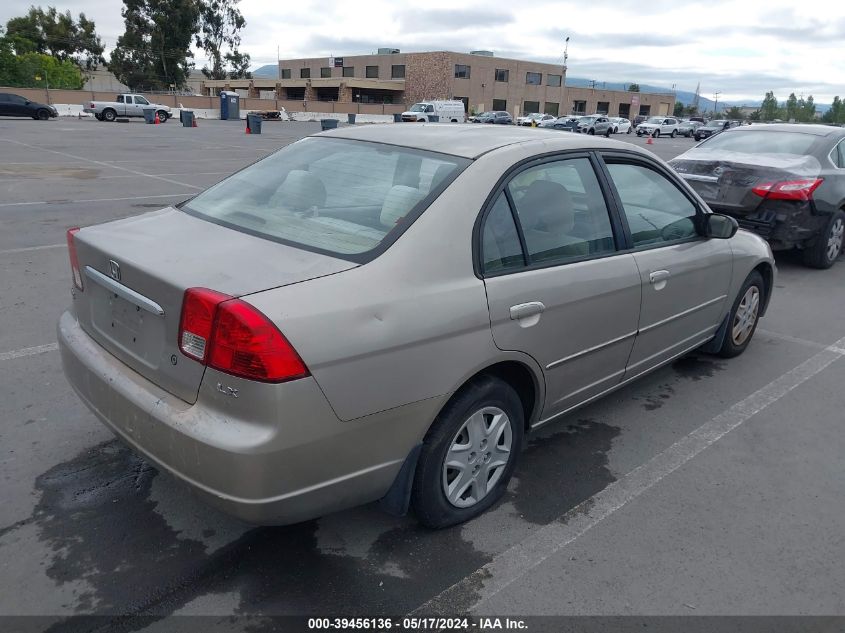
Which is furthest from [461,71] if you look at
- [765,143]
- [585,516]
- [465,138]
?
[585,516]

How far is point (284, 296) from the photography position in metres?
2.29

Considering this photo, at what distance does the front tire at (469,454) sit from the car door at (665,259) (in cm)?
109

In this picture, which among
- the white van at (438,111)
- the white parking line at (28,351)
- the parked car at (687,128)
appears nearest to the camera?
the white parking line at (28,351)

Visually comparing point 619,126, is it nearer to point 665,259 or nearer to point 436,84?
point 436,84

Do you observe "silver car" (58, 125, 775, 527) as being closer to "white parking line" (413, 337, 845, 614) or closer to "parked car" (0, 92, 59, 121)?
"white parking line" (413, 337, 845, 614)

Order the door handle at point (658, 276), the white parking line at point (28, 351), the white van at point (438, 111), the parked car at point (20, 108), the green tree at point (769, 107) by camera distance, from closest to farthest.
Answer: the door handle at point (658, 276)
the white parking line at point (28, 351)
the parked car at point (20, 108)
the white van at point (438, 111)
the green tree at point (769, 107)

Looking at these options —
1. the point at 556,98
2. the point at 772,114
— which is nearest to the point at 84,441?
the point at 556,98

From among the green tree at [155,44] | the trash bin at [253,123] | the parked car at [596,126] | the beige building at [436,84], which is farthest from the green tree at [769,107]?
the trash bin at [253,123]

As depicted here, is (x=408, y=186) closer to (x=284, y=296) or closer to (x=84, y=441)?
(x=284, y=296)

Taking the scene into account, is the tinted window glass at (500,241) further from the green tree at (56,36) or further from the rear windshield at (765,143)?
the green tree at (56,36)

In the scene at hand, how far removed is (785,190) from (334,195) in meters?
6.19

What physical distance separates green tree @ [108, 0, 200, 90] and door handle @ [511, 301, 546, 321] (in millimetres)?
75567

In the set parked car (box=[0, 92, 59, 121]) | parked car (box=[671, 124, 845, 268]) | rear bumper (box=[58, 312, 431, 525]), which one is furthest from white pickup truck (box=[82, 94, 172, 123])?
rear bumper (box=[58, 312, 431, 525])

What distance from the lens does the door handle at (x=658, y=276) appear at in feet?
12.1
